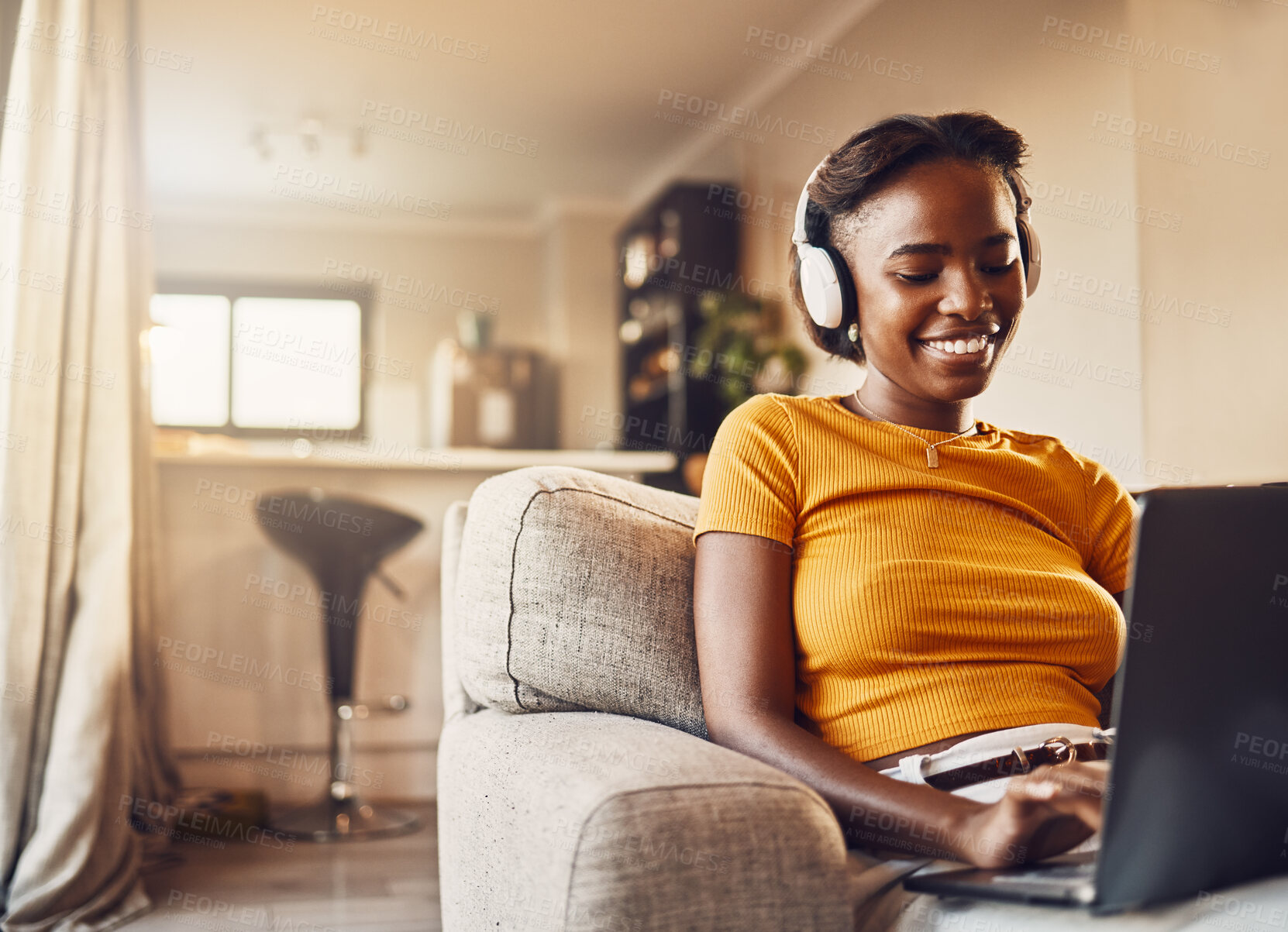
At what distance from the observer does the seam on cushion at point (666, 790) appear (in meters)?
0.71

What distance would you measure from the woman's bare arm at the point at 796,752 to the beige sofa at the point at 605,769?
4 cm

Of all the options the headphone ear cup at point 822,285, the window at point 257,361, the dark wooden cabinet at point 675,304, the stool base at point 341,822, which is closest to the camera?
the headphone ear cup at point 822,285

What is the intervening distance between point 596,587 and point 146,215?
7.22 feet

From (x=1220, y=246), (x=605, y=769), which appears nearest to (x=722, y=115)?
(x=1220, y=246)

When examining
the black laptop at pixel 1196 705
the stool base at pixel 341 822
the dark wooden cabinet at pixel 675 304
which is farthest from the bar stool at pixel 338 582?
the black laptop at pixel 1196 705

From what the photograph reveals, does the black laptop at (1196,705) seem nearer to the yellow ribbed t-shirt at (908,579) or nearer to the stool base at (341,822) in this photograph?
the yellow ribbed t-shirt at (908,579)

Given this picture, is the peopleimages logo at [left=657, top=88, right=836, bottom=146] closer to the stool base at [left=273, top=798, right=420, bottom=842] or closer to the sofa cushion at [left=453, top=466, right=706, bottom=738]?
the stool base at [left=273, top=798, right=420, bottom=842]

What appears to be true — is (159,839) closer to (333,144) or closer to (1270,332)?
(1270,332)

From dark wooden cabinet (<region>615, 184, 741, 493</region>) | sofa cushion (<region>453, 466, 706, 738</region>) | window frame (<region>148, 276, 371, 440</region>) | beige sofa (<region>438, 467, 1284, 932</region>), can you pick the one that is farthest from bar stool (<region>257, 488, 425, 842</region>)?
window frame (<region>148, 276, 371, 440</region>)

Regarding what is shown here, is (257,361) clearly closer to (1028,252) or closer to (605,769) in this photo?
(1028,252)

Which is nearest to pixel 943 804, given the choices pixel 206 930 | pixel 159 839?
pixel 206 930

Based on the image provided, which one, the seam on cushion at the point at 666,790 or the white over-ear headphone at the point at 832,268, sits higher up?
the white over-ear headphone at the point at 832,268

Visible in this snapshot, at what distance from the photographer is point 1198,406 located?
263 centimetres

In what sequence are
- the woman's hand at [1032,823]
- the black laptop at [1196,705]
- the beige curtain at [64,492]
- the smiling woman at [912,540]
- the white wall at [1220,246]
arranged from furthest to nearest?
the white wall at [1220,246] → the beige curtain at [64,492] → the smiling woman at [912,540] → the woman's hand at [1032,823] → the black laptop at [1196,705]
